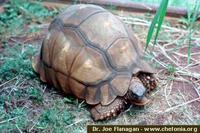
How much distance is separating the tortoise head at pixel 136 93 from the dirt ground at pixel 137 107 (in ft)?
0.33

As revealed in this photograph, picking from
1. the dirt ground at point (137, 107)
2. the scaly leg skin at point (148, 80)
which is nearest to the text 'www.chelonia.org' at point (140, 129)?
the dirt ground at point (137, 107)

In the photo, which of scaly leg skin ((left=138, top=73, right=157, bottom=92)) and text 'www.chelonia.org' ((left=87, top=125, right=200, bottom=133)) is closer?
text 'www.chelonia.org' ((left=87, top=125, right=200, bottom=133))

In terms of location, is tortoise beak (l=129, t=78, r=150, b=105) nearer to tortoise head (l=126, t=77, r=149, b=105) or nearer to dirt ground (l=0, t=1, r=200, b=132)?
tortoise head (l=126, t=77, r=149, b=105)

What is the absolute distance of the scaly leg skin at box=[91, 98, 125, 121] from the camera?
2.22 metres

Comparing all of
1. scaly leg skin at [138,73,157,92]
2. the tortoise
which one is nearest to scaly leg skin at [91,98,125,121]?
the tortoise

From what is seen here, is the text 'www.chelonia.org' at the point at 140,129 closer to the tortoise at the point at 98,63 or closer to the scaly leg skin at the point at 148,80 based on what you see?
the tortoise at the point at 98,63

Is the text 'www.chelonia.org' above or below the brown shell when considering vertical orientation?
below

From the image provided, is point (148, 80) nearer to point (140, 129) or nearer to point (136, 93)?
point (136, 93)

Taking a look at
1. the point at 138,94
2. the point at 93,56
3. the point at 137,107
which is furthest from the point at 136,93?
the point at 93,56

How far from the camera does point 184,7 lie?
11.6 ft

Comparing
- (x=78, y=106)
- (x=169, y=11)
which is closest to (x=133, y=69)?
(x=78, y=106)

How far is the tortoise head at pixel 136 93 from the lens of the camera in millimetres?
2211

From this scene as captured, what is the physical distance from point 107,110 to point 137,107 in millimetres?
244

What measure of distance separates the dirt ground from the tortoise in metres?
0.09
